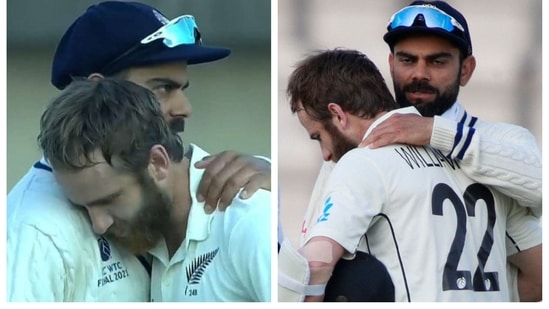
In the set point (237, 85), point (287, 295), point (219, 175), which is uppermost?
point (237, 85)

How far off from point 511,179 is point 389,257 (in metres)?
0.60

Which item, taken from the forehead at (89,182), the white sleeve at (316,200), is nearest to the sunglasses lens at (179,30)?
the forehead at (89,182)

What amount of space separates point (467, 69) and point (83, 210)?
5.56 feet

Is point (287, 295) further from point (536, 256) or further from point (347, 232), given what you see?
point (536, 256)

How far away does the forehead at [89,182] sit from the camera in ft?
19.3

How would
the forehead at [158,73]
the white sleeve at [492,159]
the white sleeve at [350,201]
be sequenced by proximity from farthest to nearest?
1. the forehead at [158,73]
2. the white sleeve at [492,159]
3. the white sleeve at [350,201]

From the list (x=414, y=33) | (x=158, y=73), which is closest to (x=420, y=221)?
(x=414, y=33)

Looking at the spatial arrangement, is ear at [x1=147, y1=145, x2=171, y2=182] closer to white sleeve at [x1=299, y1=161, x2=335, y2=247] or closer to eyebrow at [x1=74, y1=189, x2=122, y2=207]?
eyebrow at [x1=74, y1=189, x2=122, y2=207]

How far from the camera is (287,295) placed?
19.1 ft

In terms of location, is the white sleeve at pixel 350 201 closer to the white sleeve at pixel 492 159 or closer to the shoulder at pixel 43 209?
the white sleeve at pixel 492 159

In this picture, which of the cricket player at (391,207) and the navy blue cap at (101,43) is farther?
the navy blue cap at (101,43)

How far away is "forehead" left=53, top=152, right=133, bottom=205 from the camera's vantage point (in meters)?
5.89

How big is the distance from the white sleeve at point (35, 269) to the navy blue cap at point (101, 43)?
645 millimetres

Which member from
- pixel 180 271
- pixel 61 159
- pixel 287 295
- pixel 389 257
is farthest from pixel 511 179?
pixel 61 159
